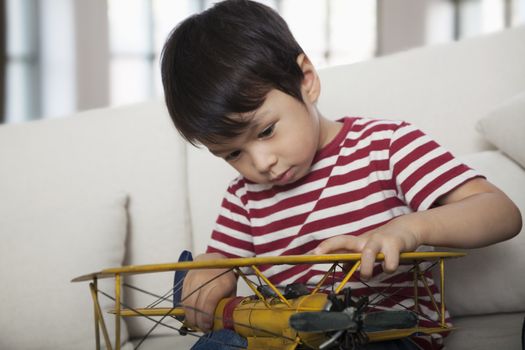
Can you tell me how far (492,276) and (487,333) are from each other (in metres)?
0.15

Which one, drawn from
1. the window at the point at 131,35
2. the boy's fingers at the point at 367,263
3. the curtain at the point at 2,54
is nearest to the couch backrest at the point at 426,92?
the boy's fingers at the point at 367,263

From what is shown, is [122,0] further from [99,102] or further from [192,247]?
[192,247]

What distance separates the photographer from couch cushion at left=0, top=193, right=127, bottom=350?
49.2 inches

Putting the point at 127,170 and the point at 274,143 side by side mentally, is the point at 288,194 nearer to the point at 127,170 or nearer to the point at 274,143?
the point at 274,143

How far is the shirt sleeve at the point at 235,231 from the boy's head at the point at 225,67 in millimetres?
229

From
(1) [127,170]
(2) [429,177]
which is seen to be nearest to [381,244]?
(2) [429,177]

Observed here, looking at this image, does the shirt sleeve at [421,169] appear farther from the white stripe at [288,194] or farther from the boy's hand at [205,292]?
the boy's hand at [205,292]

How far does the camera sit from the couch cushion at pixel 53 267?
1249 millimetres

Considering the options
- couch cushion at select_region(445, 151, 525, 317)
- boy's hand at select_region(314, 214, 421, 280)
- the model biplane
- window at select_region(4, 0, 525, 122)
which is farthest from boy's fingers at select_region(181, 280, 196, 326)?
window at select_region(4, 0, 525, 122)

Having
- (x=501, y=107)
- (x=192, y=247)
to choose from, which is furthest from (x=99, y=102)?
(x=501, y=107)

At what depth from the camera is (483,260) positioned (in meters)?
1.18

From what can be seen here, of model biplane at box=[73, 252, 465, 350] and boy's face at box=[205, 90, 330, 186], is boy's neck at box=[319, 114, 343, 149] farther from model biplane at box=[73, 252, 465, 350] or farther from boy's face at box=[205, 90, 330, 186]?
model biplane at box=[73, 252, 465, 350]

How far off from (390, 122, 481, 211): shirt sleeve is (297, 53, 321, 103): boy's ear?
15 cm

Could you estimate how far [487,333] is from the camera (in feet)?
3.48
